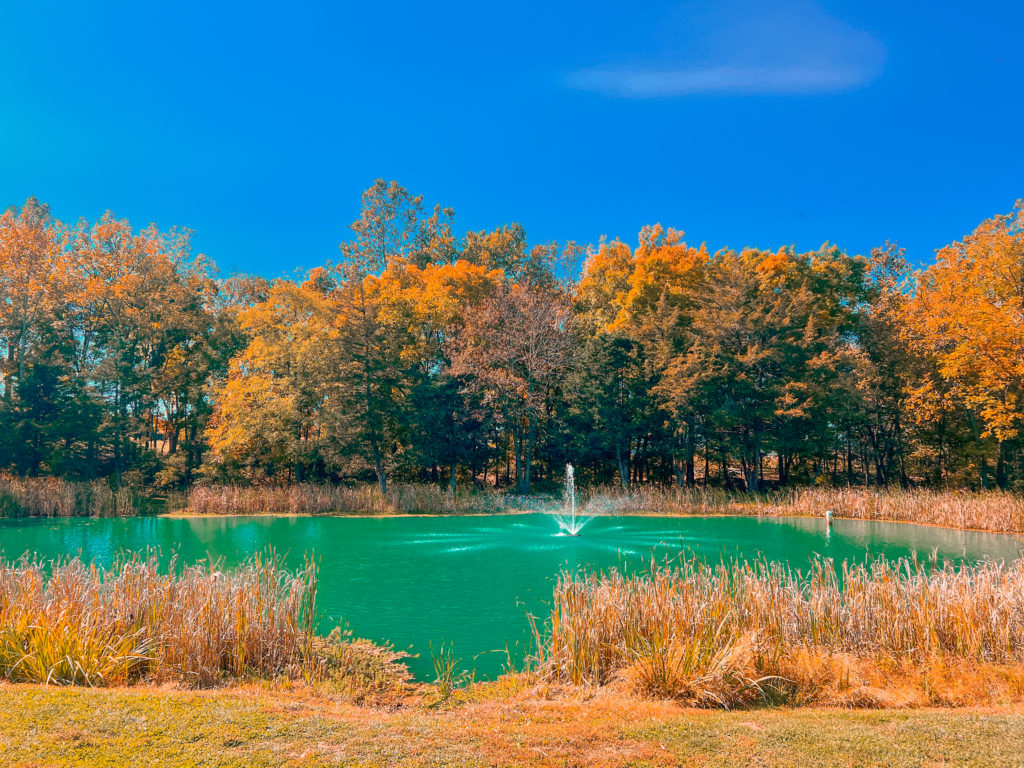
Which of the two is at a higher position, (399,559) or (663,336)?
(663,336)

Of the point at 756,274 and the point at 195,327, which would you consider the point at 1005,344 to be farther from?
the point at 195,327

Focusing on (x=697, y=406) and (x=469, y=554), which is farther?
(x=697, y=406)

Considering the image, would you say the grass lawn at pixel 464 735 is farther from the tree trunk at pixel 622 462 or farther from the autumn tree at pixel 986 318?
the tree trunk at pixel 622 462

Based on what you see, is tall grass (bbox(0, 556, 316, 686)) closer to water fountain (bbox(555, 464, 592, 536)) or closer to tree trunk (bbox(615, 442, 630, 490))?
water fountain (bbox(555, 464, 592, 536))

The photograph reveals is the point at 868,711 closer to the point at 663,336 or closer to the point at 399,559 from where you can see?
the point at 399,559

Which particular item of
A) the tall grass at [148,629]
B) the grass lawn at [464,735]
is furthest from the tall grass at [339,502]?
the grass lawn at [464,735]

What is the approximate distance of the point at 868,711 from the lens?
557cm

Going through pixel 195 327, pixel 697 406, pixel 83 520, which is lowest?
pixel 83 520

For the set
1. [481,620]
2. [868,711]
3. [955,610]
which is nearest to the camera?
[868,711]

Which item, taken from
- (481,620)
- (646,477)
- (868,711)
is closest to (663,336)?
(646,477)

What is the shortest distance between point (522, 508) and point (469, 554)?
449 inches

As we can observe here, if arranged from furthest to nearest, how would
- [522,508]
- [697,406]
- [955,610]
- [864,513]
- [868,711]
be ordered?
[697,406], [522,508], [864,513], [955,610], [868,711]

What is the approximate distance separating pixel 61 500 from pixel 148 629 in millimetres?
22430

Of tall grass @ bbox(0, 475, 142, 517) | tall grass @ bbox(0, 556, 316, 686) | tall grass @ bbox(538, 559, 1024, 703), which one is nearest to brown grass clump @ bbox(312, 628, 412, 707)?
tall grass @ bbox(0, 556, 316, 686)
